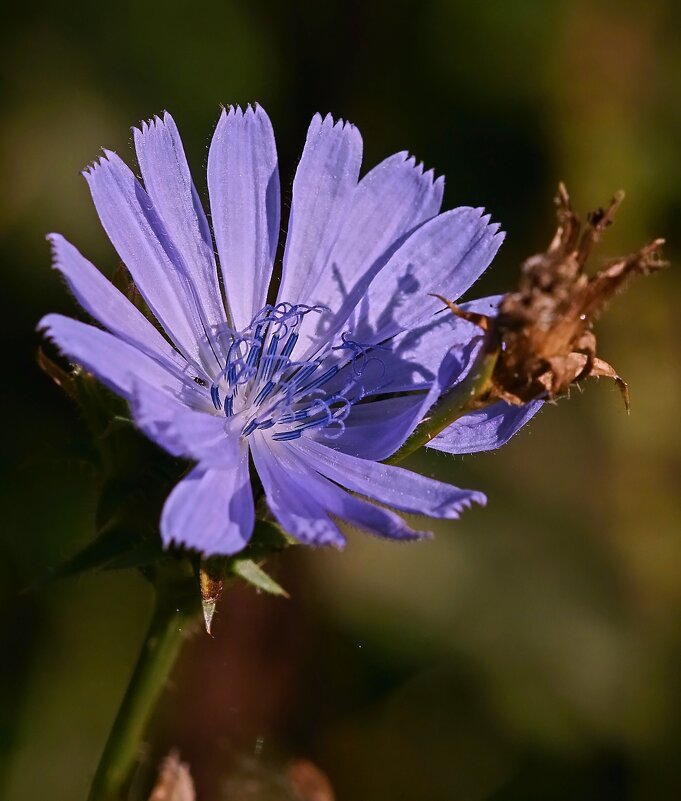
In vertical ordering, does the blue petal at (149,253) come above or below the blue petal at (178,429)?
above

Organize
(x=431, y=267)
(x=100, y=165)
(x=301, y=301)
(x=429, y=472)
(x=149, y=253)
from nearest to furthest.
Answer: (x=100, y=165) < (x=149, y=253) < (x=431, y=267) < (x=301, y=301) < (x=429, y=472)

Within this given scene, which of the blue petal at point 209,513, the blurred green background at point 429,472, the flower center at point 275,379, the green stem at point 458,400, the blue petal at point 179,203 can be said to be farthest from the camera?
the blurred green background at point 429,472

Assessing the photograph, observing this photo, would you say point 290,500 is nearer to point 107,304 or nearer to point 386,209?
point 107,304

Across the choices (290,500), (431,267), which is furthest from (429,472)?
(290,500)

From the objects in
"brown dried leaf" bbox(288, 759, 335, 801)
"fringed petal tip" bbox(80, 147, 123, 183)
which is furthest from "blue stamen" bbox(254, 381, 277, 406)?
"brown dried leaf" bbox(288, 759, 335, 801)

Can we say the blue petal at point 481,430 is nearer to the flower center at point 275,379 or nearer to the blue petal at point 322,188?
the flower center at point 275,379

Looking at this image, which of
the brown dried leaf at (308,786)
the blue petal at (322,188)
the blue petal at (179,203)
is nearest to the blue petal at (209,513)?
the blue petal at (179,203)
